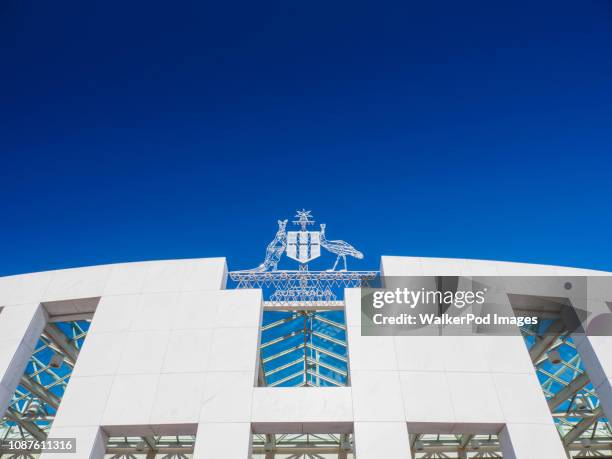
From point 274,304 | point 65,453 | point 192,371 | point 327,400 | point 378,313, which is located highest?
point 274,304

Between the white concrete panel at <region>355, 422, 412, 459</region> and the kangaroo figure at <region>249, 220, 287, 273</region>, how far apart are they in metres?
7.68

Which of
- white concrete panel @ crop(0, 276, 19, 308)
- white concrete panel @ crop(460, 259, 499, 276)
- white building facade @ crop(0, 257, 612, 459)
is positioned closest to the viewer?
white building facade @ crop(0, 257, 612, 459)

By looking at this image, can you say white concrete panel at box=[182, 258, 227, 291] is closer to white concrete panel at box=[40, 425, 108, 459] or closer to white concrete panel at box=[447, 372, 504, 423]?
white concrete panel at box=[40, 425, 108, 459]

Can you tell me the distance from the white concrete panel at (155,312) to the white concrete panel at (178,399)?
212 cm

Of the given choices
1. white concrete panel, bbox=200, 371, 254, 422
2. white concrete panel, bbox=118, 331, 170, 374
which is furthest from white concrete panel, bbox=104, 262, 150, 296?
white concrete panel, bbox=200, 371, 254, 422

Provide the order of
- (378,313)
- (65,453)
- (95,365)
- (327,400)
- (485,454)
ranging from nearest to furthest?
1. (65,453)
2. (327,400)
3. (95,365)
4. (378,313)
5. (485,454)

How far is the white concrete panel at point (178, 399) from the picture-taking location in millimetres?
12812

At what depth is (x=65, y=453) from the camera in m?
12.2

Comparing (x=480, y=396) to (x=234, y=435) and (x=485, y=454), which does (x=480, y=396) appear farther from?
(x=485, y=454)

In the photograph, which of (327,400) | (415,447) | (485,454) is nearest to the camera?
(327,400)

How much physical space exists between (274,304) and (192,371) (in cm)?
429

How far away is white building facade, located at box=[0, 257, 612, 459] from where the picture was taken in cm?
1265

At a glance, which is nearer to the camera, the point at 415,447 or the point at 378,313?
the point at 378,313

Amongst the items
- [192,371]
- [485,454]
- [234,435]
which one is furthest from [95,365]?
[485,454]
